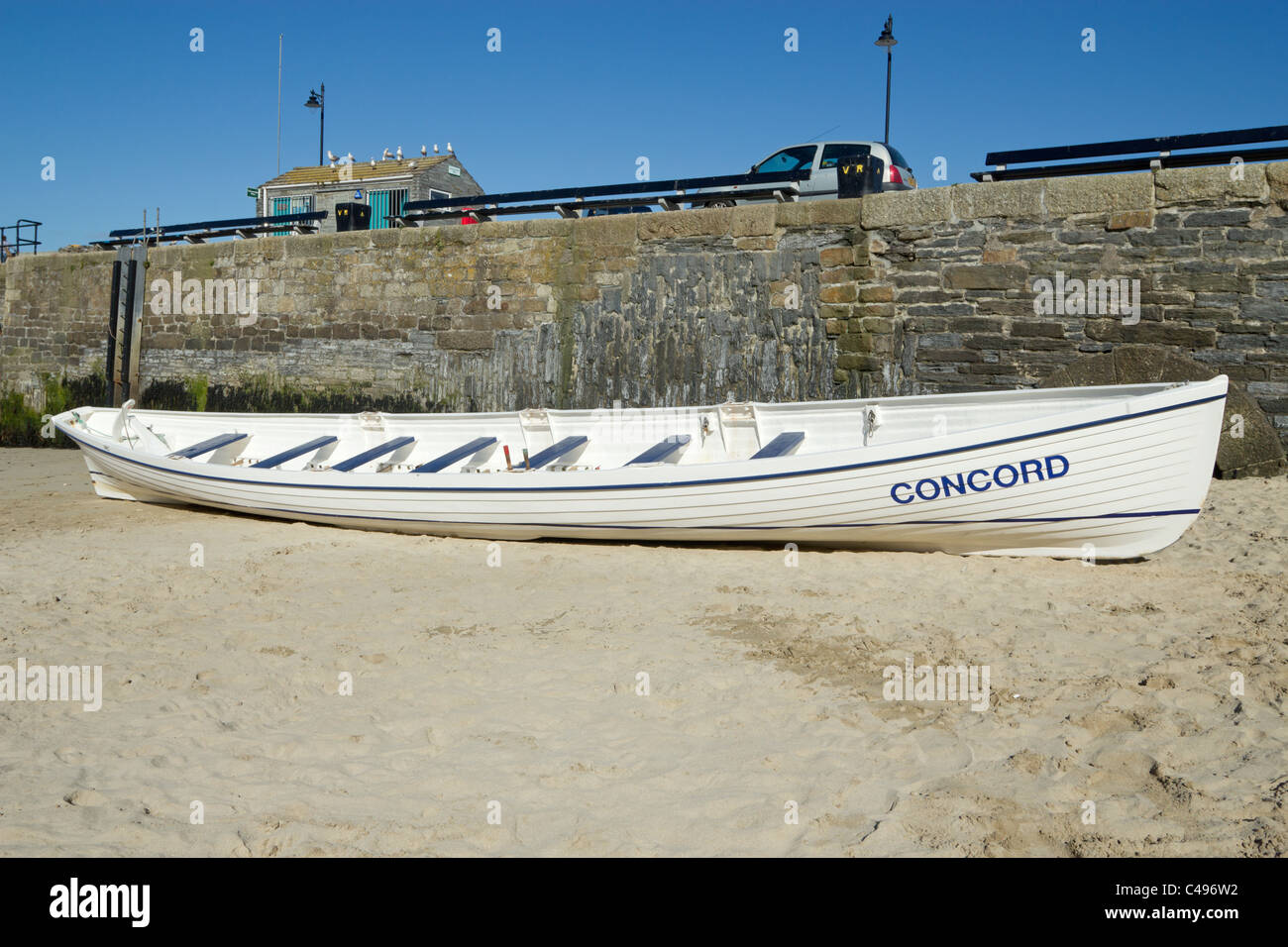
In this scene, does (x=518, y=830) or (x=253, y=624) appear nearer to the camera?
(x=518, y=830)

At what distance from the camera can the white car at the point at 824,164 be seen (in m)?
11.6

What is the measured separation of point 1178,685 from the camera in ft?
13.6

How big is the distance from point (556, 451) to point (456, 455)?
0.92 m

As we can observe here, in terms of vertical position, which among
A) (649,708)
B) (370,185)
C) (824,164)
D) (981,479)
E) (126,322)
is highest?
(370,185)

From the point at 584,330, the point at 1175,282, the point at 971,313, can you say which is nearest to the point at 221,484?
the point at 584,330

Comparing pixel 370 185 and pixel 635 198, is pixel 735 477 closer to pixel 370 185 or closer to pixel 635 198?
pixel 635 198

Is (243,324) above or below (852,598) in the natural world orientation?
above

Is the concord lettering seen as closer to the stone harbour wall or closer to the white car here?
the stone harbour wall

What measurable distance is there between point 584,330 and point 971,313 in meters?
4.44

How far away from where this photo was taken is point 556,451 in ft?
26.4

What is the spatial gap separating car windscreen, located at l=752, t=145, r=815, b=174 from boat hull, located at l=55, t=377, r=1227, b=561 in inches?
280

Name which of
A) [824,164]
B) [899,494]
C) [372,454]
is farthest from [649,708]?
[824,164]

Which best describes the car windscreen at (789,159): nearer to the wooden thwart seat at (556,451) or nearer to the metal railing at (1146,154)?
the metal railing at (1146,154)
